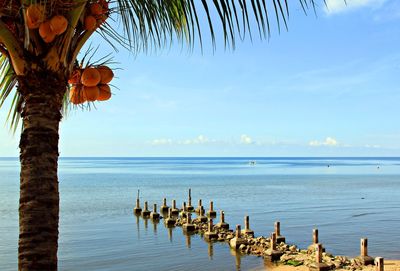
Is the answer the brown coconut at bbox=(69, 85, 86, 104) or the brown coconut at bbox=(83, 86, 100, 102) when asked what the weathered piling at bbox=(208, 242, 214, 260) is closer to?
the brown coconut at bbox=(69, 85, 86, 104)

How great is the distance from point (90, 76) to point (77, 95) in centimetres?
34

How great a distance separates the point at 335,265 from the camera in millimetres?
23219

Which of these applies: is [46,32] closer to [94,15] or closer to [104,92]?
[94,15]

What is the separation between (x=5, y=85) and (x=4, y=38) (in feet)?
3.17

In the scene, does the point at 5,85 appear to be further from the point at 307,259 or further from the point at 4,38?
the point at 307,259

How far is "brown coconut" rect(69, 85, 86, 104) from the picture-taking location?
369cm

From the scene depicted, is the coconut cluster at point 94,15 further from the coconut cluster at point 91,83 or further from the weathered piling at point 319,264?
the weathered piling at point 319,264

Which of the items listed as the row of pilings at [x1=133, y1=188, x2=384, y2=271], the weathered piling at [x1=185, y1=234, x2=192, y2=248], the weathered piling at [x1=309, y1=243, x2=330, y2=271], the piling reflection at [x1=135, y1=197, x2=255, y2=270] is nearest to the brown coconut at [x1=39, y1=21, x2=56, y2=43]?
the row of pilings at [x1=133, y1=188, x2=384, y2=271]

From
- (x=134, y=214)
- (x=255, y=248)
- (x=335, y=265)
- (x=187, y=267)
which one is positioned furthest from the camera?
(x=134, y=214)

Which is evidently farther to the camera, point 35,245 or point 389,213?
point 389,213

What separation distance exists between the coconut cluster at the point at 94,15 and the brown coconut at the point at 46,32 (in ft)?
1.31

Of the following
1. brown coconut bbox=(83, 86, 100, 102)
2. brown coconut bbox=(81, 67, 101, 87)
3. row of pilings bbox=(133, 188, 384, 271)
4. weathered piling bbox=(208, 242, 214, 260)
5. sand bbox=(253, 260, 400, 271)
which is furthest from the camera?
weathered piling bbox=(208, 242, 214, 260)

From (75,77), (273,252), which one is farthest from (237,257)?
(75,77)

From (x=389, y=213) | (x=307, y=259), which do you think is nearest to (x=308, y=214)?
(x=389, y=213)
